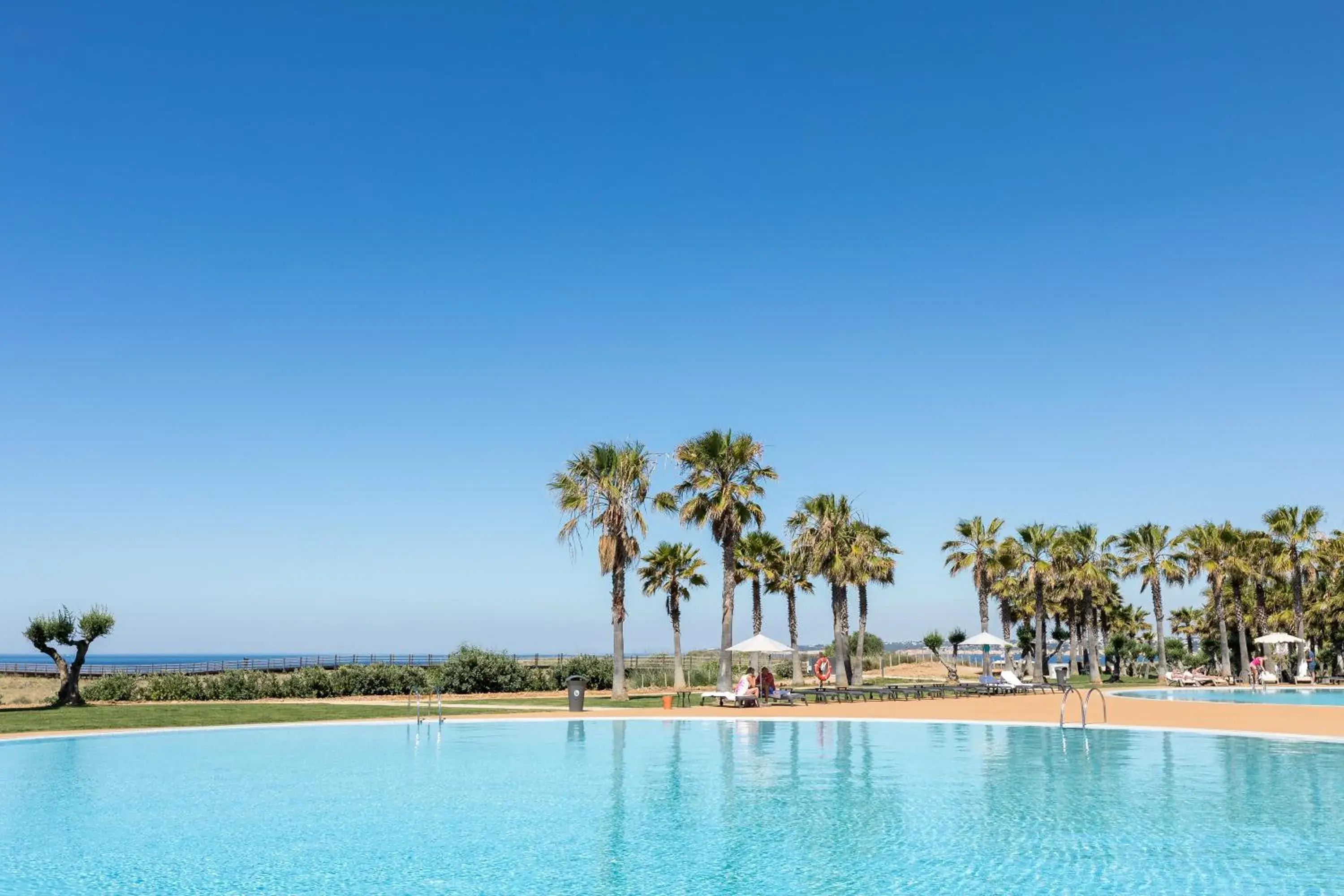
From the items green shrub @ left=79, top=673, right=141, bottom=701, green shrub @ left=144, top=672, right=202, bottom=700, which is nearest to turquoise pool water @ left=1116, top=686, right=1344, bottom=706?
green shrub @ left=144, top=672, right=202, bottom=700

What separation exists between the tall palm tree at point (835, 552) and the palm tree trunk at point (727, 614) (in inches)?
274

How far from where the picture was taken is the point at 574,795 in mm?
16781

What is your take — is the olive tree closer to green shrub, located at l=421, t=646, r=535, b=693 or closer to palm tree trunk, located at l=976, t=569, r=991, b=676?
green shrub, located at l=421, t=646, r=535, b=693

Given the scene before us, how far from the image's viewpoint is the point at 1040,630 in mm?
57344

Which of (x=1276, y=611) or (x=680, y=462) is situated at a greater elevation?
(x=680, y=462)

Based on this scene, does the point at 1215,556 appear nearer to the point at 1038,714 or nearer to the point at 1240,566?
the point at 1240,566

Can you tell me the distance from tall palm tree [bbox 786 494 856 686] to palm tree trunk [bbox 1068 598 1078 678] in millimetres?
20618

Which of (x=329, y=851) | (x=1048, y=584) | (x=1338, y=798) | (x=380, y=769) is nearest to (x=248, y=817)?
(x=329, y=851)

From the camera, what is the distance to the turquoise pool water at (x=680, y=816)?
11281mm

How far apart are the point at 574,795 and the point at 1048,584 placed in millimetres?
48268

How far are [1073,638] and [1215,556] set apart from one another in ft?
38.9

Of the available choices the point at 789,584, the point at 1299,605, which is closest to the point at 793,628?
the point at 789,584

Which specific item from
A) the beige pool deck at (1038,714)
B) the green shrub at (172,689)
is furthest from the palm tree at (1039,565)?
the green shrub at (172,689)

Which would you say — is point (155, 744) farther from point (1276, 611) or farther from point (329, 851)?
point (1276, 611)
